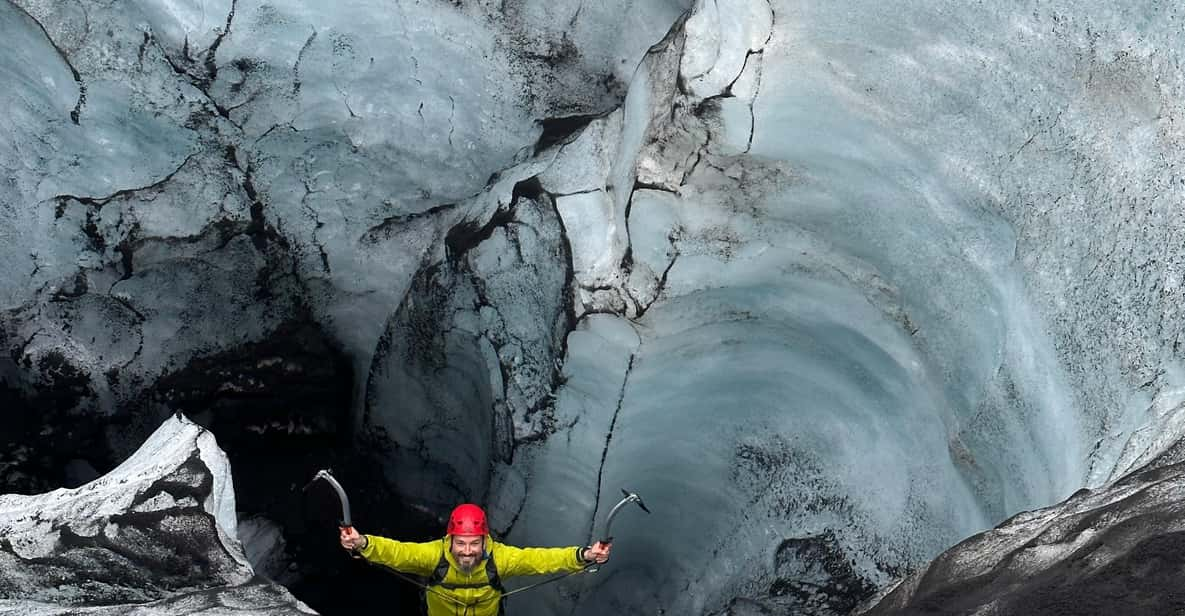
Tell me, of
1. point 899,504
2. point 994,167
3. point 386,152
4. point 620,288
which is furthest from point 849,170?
point 386,152

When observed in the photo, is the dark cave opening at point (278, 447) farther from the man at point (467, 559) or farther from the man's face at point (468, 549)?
the man's face at point (468, 549)

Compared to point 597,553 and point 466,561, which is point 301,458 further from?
point 597,553

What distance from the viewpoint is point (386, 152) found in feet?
12.8

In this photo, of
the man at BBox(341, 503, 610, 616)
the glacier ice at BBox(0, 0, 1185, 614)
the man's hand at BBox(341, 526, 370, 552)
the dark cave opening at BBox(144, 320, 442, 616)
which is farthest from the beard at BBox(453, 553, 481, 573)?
the dark cave opening at BBox(144, 320, 442, 616)

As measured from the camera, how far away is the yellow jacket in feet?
10.2

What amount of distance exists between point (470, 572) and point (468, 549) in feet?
0.42

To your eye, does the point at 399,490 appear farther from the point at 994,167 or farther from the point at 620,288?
the point at 994,167

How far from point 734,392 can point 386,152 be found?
1.47m

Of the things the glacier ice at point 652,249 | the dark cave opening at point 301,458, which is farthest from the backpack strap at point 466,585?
the dark cave opening at point 301,458

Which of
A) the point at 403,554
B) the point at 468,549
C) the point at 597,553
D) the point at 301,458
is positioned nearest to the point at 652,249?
the point at 597,553

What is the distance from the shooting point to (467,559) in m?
3.27

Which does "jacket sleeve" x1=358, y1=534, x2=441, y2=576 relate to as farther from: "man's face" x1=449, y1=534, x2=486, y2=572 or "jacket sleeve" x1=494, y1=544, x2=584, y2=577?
"jacket sleeve" x1=494, y1=544, x2=584, y2=577

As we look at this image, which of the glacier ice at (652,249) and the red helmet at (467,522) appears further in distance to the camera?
the red helmet at (467,522)

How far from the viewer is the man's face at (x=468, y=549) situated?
127 inches
